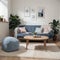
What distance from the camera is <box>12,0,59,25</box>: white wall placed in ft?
26.1

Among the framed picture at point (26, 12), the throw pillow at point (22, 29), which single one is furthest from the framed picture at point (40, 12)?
the throw pillow at point (22, 29)

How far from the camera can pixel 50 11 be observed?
799 cm

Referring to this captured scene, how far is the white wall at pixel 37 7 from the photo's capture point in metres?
7.96

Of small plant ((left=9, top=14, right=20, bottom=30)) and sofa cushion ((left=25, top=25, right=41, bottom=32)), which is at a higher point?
small plant ((left=9, top=14, right=20, bottom=30))

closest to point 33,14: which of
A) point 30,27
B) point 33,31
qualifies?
point 30,27

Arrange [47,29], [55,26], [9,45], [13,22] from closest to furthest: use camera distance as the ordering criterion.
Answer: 1. [9,45]
2. [47,29]
3. [55,26]
4. [13,22]

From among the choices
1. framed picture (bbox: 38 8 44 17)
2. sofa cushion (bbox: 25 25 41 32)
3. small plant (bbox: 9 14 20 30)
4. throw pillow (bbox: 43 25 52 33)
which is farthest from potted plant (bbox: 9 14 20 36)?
throw pillow (bbox: 43 25 52 33)

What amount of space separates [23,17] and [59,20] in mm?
2300

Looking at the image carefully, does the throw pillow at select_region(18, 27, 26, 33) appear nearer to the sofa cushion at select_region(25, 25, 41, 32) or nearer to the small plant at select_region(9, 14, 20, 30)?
the sofa cushion at select_region(25, 25, 41, 32)

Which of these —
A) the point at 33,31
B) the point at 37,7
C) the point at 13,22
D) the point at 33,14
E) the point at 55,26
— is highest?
the point at 37,7

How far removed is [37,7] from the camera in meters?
7.98

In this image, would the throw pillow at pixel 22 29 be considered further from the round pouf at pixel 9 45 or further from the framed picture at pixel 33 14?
the round pouf at pixel 9 45

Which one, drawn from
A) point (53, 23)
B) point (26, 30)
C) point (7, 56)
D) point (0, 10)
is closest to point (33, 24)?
point (26, 30)

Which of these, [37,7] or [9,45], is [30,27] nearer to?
[37,7]
